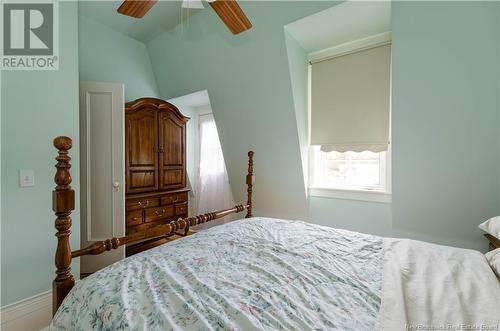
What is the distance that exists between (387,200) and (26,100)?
316 centimetres

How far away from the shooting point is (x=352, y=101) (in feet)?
7.95

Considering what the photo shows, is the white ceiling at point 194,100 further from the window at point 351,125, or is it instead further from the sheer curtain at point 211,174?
the window at point 351,125

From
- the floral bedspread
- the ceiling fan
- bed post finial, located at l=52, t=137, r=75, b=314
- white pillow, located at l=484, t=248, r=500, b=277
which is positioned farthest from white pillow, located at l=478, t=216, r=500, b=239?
bed post finial, located at l=52, t=137, r=75, b=314

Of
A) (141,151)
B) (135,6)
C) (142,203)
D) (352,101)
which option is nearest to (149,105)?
(141,151)

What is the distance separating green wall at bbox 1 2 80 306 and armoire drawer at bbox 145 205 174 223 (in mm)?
1007

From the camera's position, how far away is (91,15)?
8.89 feet

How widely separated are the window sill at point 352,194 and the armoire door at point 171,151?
1870mm

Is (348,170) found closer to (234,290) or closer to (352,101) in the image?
(352,101)

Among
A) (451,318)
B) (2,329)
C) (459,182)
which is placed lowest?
(2,329)

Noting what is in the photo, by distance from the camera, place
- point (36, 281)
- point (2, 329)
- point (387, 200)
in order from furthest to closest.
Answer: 1. point (387, 200)
2. point (36, 281)
3. point (2, 329)

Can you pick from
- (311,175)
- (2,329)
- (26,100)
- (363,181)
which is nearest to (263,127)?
(311,175)

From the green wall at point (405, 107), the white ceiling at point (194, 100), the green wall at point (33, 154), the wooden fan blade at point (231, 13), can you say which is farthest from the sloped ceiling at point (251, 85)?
the green wall at point (33, 154)

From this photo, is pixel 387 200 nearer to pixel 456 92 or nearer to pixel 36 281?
pixel 456 92

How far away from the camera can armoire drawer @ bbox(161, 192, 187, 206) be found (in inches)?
126
